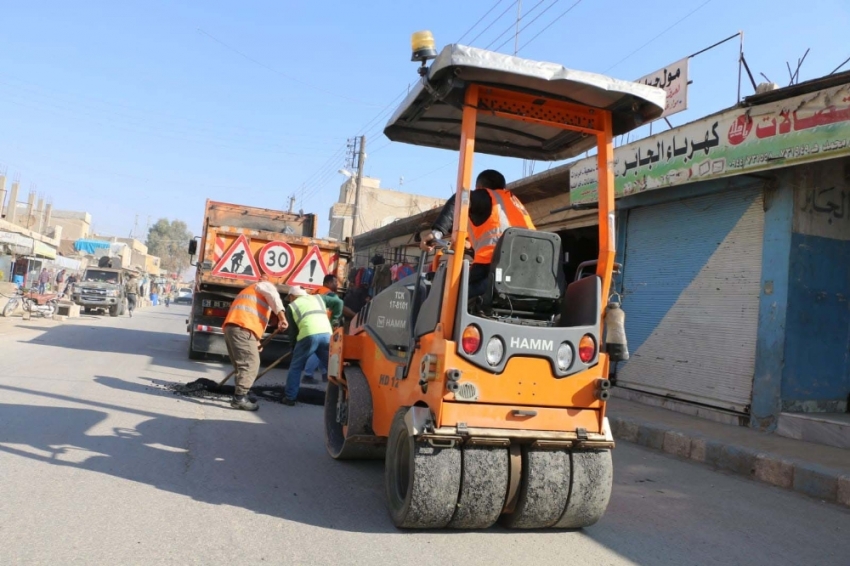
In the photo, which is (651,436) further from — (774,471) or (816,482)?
(816,482)

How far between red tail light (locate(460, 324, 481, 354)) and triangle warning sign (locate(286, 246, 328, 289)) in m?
9.15

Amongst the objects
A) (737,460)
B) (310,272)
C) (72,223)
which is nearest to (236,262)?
(310,272)

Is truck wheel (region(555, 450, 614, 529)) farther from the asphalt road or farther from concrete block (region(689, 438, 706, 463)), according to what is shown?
concrete block (region(689, 438, 706, 463))

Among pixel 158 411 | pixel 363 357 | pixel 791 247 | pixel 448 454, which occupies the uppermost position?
pixel 791 247

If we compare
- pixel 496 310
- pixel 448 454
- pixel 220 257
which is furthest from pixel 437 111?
pixel 220 257

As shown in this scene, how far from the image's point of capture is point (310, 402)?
29.5 ft

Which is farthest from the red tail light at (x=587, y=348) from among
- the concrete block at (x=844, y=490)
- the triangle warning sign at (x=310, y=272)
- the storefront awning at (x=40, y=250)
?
the storefront awning at (x=40, y=250)

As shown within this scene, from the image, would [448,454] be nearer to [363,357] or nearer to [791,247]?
[363,357]

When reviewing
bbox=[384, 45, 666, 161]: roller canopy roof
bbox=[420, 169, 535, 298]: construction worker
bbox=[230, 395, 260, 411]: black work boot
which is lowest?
bbox=[230, 395, 260, 411]: black work boot

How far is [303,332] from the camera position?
868 centimetres

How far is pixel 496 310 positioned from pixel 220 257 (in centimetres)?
906

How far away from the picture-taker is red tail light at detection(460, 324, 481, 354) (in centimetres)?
377

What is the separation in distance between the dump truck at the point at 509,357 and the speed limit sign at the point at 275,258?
27.1 ft

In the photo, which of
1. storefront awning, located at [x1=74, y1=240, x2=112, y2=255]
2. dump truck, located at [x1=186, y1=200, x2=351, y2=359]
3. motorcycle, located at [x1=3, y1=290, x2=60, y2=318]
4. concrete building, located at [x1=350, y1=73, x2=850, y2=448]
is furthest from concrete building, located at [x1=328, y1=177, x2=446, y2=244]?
concrete building, located at [x1=350, y1=73, x2=850, y2=448]
